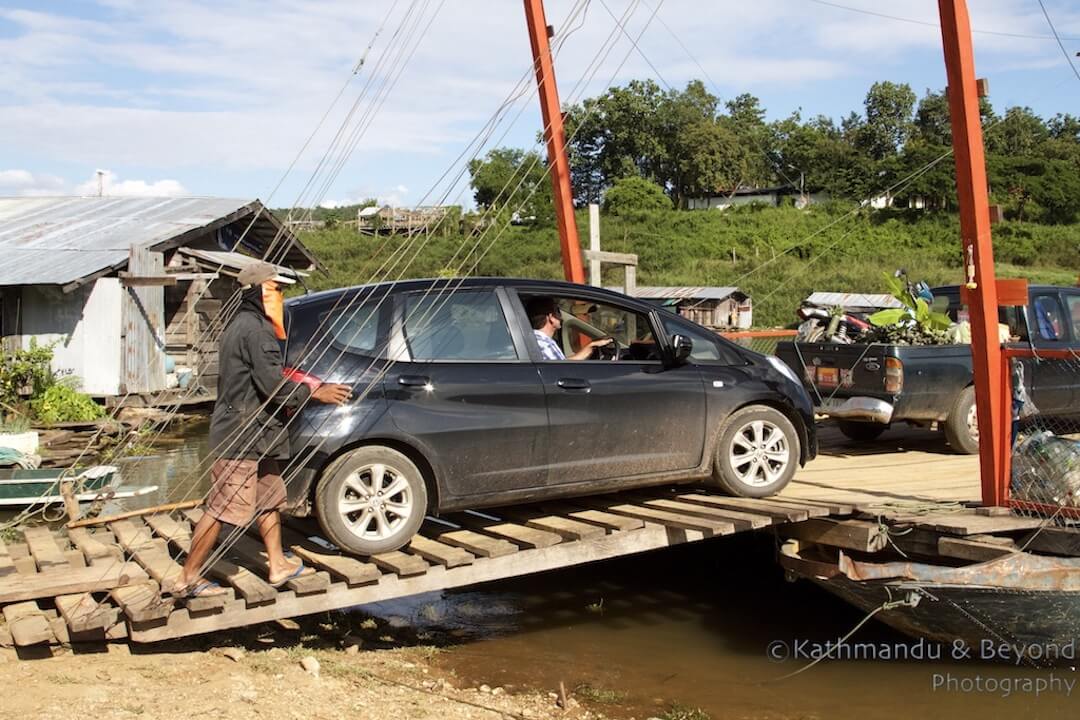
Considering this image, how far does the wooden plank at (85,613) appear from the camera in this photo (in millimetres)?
5820

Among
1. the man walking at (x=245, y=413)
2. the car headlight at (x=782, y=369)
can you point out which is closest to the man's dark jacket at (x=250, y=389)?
the man walking at (x=245, y=413)

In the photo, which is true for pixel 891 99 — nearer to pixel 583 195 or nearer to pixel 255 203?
pixel 583 195

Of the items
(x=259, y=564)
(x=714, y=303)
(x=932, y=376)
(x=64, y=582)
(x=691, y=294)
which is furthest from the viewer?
(x=714, y=303)

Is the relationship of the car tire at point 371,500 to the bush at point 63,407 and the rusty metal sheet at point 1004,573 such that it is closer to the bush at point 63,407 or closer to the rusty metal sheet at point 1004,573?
the rusty metal sheet at point 1004,573

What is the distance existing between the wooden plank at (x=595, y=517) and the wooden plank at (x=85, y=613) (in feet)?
9.69

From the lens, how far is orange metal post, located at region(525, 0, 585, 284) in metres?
11.1

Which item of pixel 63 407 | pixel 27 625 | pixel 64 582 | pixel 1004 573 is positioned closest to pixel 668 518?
pixel 1004 573

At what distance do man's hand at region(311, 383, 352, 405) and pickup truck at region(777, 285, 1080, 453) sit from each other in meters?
5.27

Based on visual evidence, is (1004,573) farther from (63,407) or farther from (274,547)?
(63,407)

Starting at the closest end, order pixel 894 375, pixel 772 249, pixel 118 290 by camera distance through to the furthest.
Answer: pixel 894 375 → pixel 118 290 → pixel 772 249

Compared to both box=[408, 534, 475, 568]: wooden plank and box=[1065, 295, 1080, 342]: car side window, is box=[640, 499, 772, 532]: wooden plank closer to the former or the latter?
box=[408, 534, 475, 568]: wooden plank

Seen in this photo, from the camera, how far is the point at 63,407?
A: 18.0 meters

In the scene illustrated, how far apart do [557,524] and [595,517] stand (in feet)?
0.91

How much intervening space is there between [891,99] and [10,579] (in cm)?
6738
